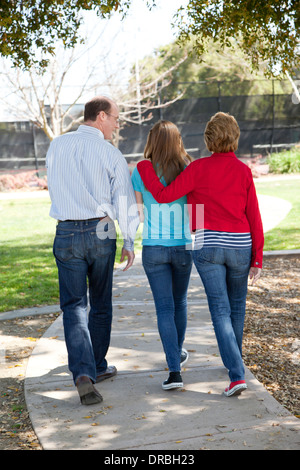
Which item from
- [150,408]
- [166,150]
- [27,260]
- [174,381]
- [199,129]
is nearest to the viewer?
[150,408]

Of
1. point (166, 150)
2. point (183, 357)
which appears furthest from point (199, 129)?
point (166, 150)

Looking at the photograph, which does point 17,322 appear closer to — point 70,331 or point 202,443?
point 70,331

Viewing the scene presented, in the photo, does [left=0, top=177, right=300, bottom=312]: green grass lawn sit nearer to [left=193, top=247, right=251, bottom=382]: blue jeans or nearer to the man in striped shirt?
the man in striped shirt

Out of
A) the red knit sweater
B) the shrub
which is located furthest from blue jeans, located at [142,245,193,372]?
the shrub

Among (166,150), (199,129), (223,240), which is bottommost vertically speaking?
(223,240)

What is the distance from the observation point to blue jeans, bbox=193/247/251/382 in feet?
11.8

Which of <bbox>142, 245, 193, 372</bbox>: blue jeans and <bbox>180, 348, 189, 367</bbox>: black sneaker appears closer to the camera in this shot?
<bbox>142, 245, 193, 372</bbox>: blue jeans

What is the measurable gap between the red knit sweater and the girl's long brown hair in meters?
0.09

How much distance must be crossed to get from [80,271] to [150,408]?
990mm

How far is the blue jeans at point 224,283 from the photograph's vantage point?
3.61 metres


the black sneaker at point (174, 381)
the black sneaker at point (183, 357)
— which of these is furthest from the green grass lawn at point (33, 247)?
the black sneaker at point (174, 381)

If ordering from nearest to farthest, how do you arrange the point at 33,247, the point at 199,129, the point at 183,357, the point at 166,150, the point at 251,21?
the point at 166,150 → the point at 183,357 → the point at 251,21 → the point at 33,247 → the point at 199,129

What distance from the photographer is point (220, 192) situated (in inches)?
142

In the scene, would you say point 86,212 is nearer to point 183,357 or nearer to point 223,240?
point 223,240
